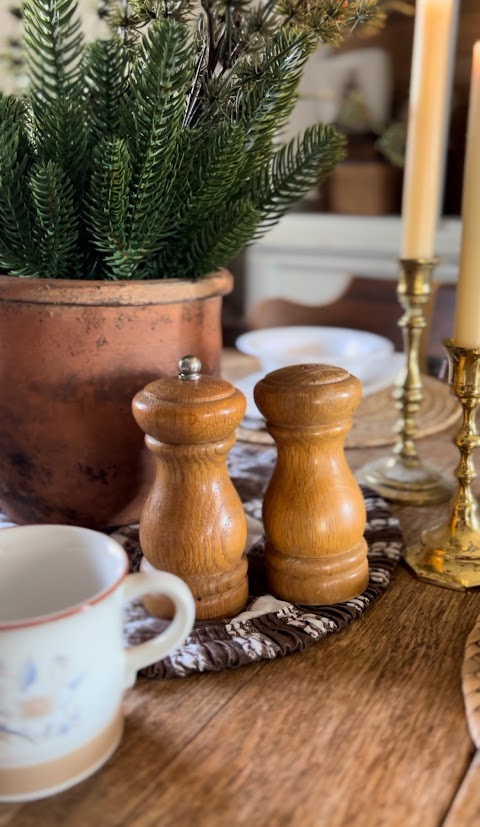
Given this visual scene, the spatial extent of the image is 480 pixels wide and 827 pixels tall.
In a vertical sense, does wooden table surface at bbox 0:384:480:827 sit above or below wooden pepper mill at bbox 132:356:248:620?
below

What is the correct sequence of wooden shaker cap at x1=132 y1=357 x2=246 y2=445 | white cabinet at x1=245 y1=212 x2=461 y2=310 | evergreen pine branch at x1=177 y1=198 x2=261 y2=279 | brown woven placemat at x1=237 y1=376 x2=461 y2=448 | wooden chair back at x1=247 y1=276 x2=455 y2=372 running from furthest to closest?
white cabinet at x1=245 y1=212 x2=461 y2=310 < wooden chair back at x1=247 y1=276 x2=455 y2=372 < brown woven placemat at x1=237 y1=376 x2=461 y2=448 < evergreen pine branch at x1=177 y1=198 x2=261 y2=279 < wooden shaker cap at x1=132 y1=357 x2=246 y2=445

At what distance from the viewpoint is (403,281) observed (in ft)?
2.16

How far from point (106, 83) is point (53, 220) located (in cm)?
10

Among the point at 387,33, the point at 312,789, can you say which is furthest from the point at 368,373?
the point at 387,33

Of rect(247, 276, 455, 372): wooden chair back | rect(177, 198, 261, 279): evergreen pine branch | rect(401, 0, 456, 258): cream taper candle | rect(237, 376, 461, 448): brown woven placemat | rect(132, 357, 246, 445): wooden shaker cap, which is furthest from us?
rect(247, 276, 455, 372): wooden chair back

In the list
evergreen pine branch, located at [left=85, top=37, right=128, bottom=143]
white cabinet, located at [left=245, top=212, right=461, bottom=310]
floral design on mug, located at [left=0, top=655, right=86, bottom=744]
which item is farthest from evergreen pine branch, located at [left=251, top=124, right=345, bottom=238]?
white cabinet, located at [left=245, top=212, right=461, bottom=310]

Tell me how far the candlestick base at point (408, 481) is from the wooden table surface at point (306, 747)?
19cm

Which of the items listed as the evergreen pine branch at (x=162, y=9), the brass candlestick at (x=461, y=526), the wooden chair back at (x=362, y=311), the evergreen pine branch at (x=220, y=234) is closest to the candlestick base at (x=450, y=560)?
the brass candlestick at (x=461, y=526)

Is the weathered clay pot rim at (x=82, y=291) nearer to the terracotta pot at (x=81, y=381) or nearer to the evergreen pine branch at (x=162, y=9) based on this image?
the terracotta pot at (x=81, y=381)

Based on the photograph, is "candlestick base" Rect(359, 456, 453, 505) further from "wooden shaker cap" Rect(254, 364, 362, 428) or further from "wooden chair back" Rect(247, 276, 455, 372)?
"wooden chair back" Rect(247, 276, 455, 372)

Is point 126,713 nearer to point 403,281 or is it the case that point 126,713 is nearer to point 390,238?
point 403,281

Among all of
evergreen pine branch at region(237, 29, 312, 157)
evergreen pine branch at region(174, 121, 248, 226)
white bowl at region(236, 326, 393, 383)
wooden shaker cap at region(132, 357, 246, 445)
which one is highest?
evergreen pine branch at region(237, 29, 312, 157)

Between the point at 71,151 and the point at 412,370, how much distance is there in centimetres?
35

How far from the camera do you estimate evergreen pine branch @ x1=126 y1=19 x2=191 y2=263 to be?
0.40 meters
